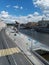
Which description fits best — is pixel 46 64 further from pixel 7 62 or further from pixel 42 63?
pixel 7 62

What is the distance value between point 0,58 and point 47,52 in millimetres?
13820

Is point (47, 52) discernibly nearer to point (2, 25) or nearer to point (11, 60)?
point (11, 60)

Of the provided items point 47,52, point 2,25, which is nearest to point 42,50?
point 47,52

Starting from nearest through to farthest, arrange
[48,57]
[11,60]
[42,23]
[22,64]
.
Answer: [22,64]
[11,60]
[48,57]
[42,23]

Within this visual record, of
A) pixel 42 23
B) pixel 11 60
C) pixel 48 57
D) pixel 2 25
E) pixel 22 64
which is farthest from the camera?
Answer: pixel 42 23

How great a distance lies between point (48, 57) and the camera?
3231cm

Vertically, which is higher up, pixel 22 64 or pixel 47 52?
pixel 22 64

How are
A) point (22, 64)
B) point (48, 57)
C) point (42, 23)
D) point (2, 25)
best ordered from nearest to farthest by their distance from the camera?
point (22, 64) < point (48, 57) < point (2, 25) < point (42, 23)

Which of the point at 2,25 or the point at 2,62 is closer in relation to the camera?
the point at 2,62

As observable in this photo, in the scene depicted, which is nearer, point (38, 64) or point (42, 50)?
point (38, 64)

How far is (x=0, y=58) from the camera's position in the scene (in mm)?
21578

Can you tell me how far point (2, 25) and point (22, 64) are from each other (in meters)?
131

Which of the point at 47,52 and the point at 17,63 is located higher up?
the point at 17,63

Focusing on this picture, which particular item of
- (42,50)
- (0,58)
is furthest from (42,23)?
(0,58)
